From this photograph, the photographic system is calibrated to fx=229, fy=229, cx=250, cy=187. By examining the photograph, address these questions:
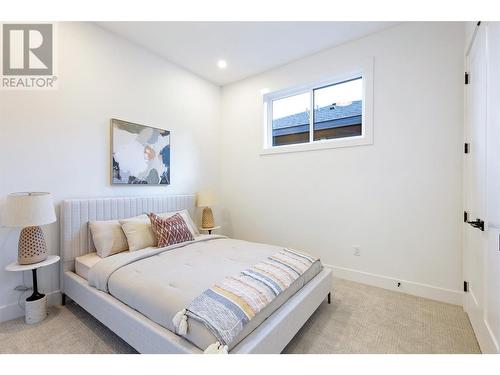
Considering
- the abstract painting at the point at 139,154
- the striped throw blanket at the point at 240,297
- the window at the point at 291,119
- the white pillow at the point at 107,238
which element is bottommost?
the striped throw blanket at the point at 240,297

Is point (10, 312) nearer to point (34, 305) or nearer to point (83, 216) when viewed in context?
point (34, 305)

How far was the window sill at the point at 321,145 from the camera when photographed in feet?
9.33

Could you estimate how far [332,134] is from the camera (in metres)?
3.20

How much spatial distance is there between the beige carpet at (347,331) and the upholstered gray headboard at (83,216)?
0.54 m

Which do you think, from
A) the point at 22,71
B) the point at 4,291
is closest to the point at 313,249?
the point at 4,291

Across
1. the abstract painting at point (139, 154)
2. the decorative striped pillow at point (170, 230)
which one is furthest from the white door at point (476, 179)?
the abstract painting at point (139, 154)

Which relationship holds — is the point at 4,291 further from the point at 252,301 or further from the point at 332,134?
the point at 332,134

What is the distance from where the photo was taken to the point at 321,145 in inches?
123

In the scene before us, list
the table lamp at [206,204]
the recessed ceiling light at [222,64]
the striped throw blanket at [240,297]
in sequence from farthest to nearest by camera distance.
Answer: the table lamp at [206,204]
the recessed ceiling light at [222,64]
the striped throw blanket at [240,297]

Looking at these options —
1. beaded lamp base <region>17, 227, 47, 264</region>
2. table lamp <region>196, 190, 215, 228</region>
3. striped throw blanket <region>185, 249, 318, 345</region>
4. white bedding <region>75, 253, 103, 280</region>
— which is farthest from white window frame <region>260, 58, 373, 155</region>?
beaded lamp base <region>17, 227, 47, 264</region>

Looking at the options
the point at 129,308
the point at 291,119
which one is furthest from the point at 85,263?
the point at 291,119

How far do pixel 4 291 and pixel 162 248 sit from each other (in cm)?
136

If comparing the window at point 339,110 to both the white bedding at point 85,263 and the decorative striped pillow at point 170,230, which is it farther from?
the white bedding at point 85,263

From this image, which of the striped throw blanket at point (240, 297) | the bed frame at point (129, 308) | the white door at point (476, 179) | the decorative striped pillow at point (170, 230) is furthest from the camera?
the decorative striped pillow at point (170, 230)
